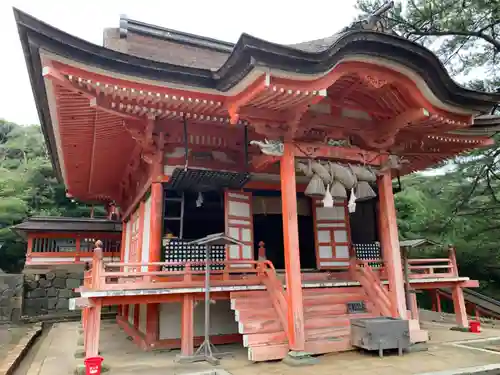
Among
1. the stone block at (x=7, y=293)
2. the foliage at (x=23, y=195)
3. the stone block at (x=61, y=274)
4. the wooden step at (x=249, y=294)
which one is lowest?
the stone block at (x=7, y=293)

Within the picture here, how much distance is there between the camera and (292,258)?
267 inches

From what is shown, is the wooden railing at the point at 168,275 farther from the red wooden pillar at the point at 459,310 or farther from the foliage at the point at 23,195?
the foliage at the point at 23,195

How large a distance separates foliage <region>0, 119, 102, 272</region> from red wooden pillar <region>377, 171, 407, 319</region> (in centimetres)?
2069

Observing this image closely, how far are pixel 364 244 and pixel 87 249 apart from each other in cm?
1517

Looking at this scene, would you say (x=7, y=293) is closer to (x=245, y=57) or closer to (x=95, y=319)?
(x=95, y=319)

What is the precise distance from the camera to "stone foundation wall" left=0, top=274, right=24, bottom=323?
1642 cm

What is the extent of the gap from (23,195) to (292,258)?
2353 cm

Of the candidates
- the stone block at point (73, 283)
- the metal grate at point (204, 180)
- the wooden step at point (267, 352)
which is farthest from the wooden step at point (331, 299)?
the stone block at point (73, 283)

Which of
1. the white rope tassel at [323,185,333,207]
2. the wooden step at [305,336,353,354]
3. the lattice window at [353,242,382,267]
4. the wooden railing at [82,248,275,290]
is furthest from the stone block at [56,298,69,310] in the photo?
the white rope tassel at [323,185,333,207]

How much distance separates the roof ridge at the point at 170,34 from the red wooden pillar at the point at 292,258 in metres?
4.99

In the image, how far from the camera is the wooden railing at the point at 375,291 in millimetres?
7688

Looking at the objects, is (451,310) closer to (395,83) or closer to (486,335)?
(486,335)

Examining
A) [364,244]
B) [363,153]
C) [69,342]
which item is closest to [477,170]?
[364,244]

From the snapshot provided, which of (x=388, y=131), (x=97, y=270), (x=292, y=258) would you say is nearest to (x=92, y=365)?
(x=97, y=270)
